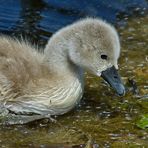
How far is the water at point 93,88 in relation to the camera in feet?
18.5

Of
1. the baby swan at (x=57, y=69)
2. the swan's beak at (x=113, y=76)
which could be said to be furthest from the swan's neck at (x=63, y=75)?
the swan's beak at (x=113, y=76)

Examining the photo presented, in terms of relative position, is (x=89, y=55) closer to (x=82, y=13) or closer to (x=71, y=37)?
(x=71, y=37)

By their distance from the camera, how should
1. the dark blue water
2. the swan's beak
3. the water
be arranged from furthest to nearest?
the dark blue water → the swan's beak → the water

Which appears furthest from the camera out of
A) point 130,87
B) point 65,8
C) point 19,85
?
point 65,8

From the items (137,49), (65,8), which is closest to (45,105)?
(137,49)

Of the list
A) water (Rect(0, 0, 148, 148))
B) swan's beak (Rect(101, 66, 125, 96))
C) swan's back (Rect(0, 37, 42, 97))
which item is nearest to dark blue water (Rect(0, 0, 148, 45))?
water (Rect(0, 0, 148, 148))

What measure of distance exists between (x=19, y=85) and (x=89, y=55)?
618mm

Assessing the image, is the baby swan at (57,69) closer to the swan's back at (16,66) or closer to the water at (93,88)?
the swan's back at (16,66)

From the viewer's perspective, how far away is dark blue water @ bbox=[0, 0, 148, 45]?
7947 millimetres

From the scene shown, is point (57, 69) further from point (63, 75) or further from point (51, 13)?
point (51, 13)

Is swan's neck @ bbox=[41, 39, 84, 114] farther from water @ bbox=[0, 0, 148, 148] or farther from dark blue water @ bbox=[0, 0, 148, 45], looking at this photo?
dark blue water @ bbox=[0, 0, 148, 45]

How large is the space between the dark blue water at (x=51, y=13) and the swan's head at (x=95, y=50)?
1.73 meters

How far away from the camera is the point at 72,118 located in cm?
598

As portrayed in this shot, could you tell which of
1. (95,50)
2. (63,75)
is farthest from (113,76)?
(63,75)
